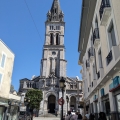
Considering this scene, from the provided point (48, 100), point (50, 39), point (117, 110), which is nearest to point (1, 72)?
point (117, 110)

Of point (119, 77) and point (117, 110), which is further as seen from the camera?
point (117, 110)

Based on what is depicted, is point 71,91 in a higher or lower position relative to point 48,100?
higher

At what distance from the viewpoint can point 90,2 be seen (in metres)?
12.4

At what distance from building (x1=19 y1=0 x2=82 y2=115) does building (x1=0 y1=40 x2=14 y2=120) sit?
28.9 m

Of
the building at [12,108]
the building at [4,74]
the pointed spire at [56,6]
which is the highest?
the pointed spire at [56,6]

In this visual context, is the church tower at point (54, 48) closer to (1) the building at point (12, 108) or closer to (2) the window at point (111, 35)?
(1) the building at point (12, 108)

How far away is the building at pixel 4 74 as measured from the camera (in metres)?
15.1

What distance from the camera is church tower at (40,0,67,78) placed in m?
48.9

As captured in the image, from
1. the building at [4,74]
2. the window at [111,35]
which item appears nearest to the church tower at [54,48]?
the building at [4,74]

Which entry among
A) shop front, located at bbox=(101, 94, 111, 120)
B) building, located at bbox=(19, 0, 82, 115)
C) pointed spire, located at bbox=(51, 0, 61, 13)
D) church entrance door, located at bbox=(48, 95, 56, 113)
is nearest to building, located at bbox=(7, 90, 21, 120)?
shop front, located at bbox=(101, 94, 111, 120)

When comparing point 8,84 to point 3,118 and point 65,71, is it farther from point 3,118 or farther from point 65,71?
point 65,71

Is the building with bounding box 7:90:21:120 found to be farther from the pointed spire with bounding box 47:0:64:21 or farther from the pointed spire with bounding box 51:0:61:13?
the pointed spire with bounding box 51:0:61:13

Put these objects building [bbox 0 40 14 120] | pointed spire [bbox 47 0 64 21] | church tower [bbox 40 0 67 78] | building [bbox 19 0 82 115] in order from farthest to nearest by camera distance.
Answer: pointed spire [bbox 47 0 64 21]
church tower [bbox 40 0 67 78]
building [bbox 19 0 82 115]
building [bbox 0 40 14 120]

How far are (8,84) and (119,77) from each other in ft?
45.0
